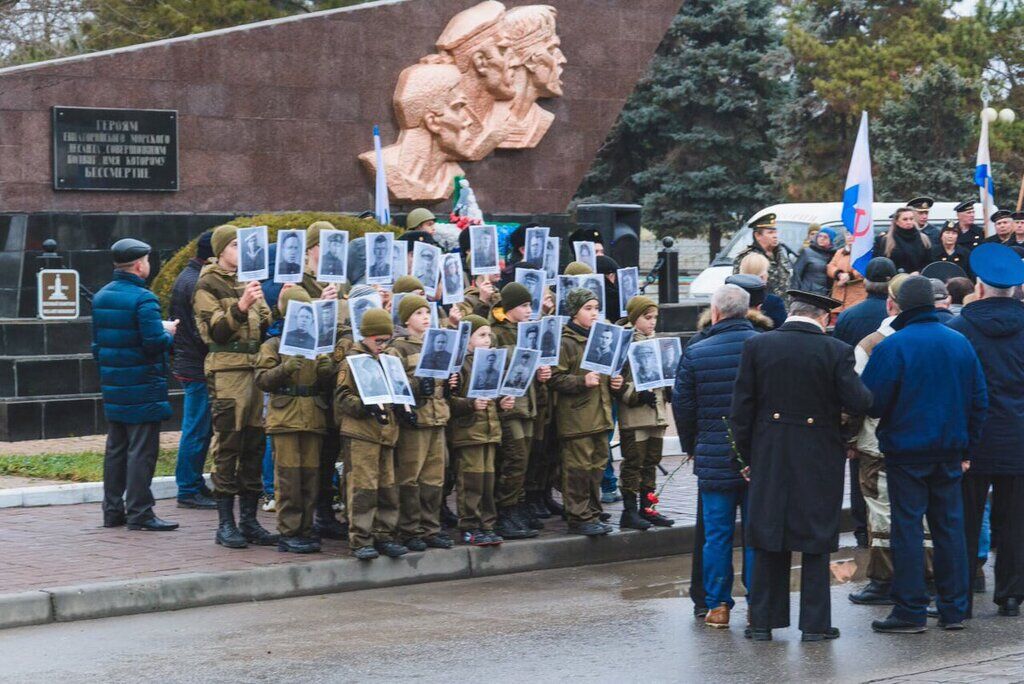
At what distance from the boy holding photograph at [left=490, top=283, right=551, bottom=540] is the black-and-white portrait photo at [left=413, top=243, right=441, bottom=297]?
600mm

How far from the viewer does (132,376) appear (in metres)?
10.6

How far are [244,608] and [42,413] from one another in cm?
602

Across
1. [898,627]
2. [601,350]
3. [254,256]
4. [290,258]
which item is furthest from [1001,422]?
[254,256]

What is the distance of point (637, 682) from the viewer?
717 cm

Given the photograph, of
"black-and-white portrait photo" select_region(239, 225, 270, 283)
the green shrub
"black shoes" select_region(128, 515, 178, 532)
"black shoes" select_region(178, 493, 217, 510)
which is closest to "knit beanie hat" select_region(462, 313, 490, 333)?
"black-and-white portrait photo" select_region(239, 225, 270, 283)

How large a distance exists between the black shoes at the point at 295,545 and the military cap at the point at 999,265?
171 inches

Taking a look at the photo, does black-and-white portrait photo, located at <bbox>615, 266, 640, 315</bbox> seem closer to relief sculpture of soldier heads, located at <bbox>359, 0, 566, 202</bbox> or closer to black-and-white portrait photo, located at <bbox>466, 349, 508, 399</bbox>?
black-and-white portrait photo, located at <bbox>466, 349, 508, 399</bbox>

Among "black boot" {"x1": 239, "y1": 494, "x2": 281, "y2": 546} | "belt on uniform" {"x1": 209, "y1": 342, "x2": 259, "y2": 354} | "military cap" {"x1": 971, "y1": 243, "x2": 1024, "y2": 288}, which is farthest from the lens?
"belt on uniform" {"x1": 209, "y1": 342, "x2": 259, "y2": 354}

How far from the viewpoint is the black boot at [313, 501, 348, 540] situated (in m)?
10.6

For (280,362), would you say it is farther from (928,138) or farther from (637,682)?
(928,138)

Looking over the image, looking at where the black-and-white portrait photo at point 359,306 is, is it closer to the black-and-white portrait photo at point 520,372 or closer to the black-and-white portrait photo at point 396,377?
the black-and-white portrait photo at point 396,377

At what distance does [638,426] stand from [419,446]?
5.84ft

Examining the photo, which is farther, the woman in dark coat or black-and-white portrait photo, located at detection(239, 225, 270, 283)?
the woman in dark coat

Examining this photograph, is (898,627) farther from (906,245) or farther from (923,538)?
(906,245)
